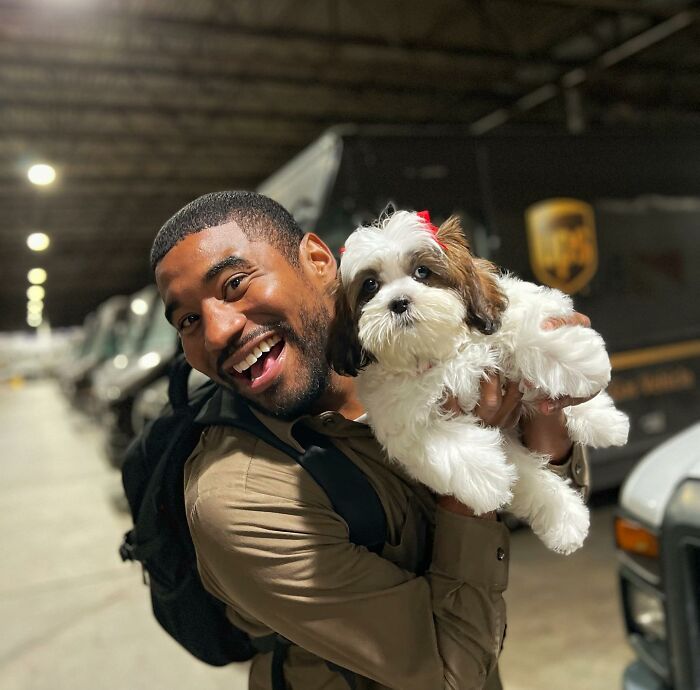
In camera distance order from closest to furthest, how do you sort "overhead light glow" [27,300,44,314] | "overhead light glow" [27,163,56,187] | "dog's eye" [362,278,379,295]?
"dog's eye" [362,278,379,295], "overhead light glow" [27,163,56,187], "overhead light glow" [27,300,44,314]

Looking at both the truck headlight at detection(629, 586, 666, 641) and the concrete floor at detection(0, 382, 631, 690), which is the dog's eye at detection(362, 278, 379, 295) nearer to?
the truck headlight at detection(629, 586, 666, 641)

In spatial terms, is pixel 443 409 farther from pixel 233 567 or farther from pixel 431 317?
pixel 233 567

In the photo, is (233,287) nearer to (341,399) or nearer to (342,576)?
(341,399)

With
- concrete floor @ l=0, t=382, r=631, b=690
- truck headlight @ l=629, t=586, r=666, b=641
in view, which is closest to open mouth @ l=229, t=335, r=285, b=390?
truck headlight @ l=629, t=586, r=666, b=641

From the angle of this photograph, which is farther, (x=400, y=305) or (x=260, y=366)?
(x=260, y=366)

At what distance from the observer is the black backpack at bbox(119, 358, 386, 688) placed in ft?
3.75

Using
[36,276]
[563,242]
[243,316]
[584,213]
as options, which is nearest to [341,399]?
[243,316]

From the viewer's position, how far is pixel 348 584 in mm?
1063

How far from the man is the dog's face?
115 millimetres

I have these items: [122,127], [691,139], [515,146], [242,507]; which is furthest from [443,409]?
[122,127]

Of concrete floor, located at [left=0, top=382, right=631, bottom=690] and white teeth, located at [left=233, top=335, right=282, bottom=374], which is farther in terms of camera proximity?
concrete floor, located at [left=0, top=382, right=631, bottom=690]

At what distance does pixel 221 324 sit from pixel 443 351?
0.39 meters

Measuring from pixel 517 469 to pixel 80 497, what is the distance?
6.39m

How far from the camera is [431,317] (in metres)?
1.09
